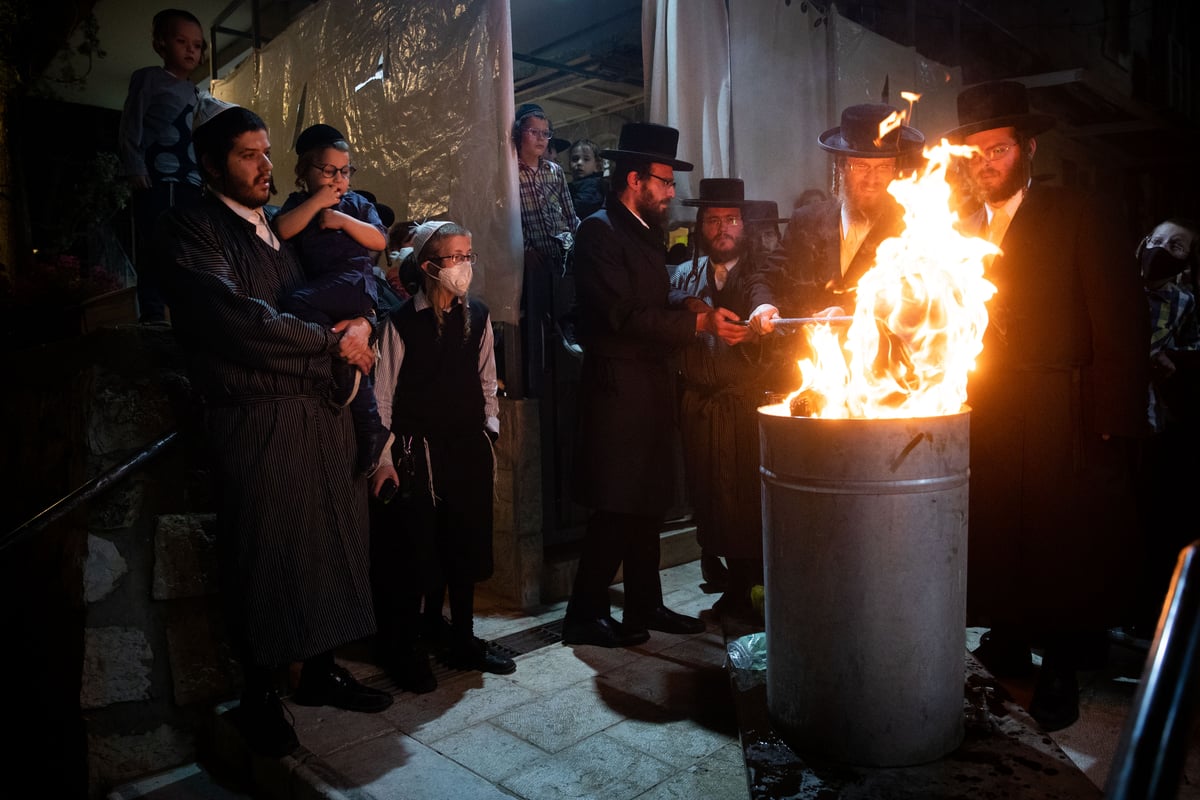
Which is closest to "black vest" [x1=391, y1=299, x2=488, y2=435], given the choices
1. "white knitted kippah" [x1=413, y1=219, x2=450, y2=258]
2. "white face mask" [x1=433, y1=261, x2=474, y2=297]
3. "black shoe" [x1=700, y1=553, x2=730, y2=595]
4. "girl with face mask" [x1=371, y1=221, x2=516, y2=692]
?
"girl with face mask" [x1=371, y1=221, x2=516, y2=692]

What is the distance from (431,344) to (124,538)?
188cm

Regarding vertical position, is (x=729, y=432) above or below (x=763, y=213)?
below

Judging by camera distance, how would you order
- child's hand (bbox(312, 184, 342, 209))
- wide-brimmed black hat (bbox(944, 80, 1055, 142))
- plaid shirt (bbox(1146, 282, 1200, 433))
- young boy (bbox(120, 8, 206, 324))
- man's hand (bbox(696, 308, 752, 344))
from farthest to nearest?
1. young boy (bbox(120, 8, 206, 324))
2. plaid shirt (bbox(1146, 282, 1200, 433))
3. man's hand (bbox(696, 308, 752, 344))
4. child's hand (bbox(312, 184, 342, 209))
5. wide-brimmed black hat (bbox(944, 80, 1055, 142))

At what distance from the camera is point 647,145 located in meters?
4.97

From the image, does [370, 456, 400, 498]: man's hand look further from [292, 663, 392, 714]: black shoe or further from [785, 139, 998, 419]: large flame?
[785, 139, 998, 419]: large flame

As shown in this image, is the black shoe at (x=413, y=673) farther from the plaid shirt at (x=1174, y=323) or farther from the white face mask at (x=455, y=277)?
the plaid shirt at (x=1174, y=323)

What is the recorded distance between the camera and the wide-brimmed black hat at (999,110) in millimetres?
3943

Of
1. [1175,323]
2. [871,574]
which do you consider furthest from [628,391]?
[1175,323]

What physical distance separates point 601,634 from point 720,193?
3.24 meters

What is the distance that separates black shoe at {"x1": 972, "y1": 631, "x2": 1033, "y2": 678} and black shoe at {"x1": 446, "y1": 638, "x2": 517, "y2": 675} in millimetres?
2649

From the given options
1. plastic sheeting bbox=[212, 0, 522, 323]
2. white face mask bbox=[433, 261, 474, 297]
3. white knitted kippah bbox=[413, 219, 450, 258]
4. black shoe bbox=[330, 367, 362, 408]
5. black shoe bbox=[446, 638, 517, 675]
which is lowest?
black shoe bbox=[446, 638, 517, 675]

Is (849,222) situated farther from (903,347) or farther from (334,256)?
(334,256)

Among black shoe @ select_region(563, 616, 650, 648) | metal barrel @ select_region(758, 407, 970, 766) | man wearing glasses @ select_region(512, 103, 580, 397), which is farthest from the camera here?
man wearing glasses @ select_region(512, 103, 580, 397)

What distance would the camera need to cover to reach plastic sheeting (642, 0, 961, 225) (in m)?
6.59
